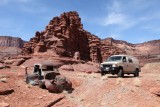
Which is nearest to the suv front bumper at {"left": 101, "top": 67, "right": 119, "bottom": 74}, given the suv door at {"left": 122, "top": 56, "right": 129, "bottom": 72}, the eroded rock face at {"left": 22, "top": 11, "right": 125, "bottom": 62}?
the suv door at {"left": 122, "top": 56, "right": 129, "bottom": 72}

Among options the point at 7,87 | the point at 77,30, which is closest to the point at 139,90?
the point at 7,87

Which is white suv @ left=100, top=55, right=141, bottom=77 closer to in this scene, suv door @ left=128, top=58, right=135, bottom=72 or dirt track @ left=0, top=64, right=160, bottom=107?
suv door @ left=128, top=58, right=135, bottom=72

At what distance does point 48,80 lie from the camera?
1928 centimetres

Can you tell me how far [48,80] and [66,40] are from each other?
40.8m

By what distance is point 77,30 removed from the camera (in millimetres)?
67125

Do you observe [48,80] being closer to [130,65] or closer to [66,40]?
[130,65]

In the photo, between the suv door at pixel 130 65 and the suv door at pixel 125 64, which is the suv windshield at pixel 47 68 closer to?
the suv door at pixel 125 64

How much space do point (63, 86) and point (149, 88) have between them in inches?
241

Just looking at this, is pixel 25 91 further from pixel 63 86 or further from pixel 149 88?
pixel 149 88

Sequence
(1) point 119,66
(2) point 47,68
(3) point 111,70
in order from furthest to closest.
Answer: (1) point 119,66 → (3) point 111,70 → (2) point 47,68

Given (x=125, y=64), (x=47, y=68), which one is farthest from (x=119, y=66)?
(x=47, y=68)

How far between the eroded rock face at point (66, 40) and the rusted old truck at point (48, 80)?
111ft

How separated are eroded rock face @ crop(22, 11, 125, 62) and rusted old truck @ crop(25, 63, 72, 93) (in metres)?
33.8

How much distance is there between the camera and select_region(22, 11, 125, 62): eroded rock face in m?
56.3
